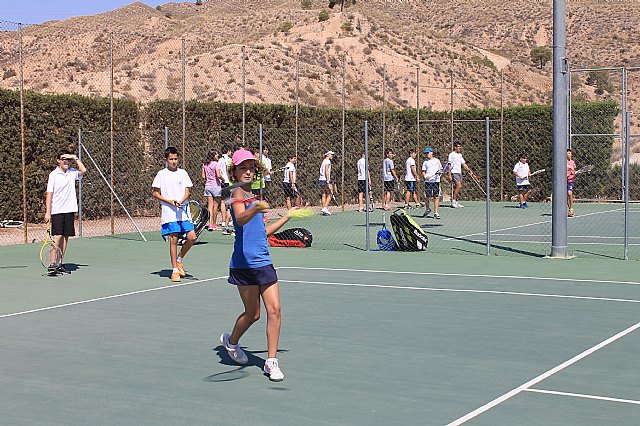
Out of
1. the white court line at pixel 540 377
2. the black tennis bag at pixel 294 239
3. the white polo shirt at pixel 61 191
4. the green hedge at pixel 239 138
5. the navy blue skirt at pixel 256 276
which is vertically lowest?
the white court line at pixel 540 377

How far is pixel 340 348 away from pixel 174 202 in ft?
16.9

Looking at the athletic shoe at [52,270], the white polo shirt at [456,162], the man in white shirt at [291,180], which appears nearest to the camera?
the athletic shoe at [52,270]

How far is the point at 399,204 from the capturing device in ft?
104

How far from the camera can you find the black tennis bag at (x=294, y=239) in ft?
60.7

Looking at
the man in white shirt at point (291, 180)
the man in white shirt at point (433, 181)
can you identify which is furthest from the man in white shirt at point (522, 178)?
the man in white shirt at point (291, 180)

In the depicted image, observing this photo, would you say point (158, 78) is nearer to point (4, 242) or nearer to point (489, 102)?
point (489, 102)

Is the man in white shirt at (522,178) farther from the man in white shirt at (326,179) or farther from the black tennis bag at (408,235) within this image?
the black tennis bag at (408,235)

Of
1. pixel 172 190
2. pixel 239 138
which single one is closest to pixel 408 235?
pixel 172 190

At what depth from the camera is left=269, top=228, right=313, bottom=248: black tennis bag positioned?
18.5m

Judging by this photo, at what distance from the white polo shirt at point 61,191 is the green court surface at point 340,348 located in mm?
1039

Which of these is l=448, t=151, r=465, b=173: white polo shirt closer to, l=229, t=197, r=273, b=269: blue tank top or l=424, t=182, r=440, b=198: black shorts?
l=424, t=182, r=440, b=198: black shorts

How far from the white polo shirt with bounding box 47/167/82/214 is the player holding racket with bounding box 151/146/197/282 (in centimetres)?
154

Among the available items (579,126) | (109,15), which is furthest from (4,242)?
(109,15)

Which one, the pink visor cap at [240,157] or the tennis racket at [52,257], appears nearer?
the pink visor cap at [240,157]
